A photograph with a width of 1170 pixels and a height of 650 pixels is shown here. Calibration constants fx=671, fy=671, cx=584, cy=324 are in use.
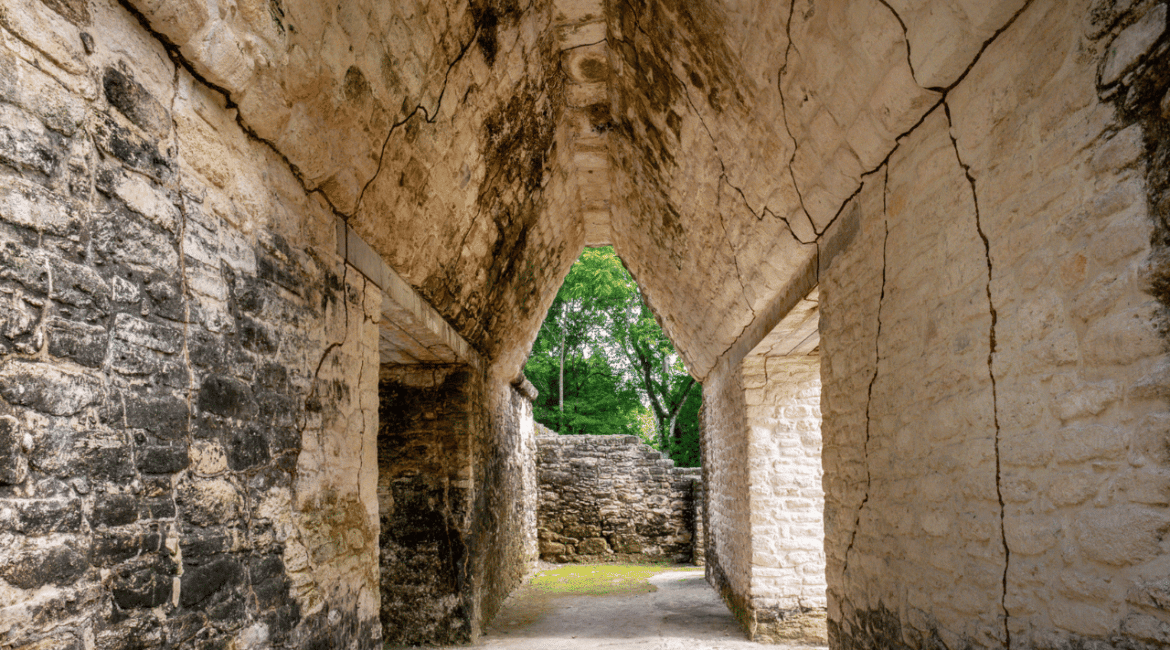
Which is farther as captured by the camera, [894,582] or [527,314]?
[527,314]

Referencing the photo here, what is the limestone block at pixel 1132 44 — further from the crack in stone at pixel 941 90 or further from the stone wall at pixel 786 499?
the stone wall at pixel 786 499

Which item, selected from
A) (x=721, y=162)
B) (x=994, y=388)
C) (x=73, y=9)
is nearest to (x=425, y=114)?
(x=721, y=162)

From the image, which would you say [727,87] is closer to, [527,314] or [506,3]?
[506,3]

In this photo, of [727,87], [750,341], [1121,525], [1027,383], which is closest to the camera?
[1121,525]

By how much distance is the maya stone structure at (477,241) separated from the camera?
1.51m

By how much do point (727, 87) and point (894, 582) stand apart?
96.0 inches

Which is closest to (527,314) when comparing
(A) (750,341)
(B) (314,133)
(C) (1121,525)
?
(A) (750,341)

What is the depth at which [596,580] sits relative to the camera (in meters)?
9.59

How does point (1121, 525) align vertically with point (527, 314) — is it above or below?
below

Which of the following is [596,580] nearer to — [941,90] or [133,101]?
[941,90]

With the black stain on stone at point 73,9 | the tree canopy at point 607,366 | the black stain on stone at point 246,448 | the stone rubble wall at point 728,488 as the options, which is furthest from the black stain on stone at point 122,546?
the tree canopy at point 607,366

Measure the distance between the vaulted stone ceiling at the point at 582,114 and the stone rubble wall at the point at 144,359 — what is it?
0.56ft

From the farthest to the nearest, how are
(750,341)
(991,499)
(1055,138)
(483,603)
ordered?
(483,603), (750,341), (991,499), (1055,138)

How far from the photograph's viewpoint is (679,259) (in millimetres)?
5914
